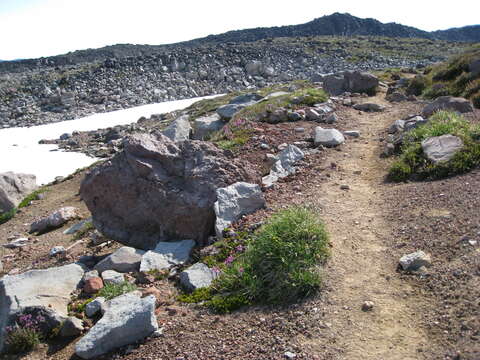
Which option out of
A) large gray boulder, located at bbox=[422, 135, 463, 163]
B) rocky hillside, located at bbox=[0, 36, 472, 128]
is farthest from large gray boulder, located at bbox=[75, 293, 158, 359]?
rocky hillside, located at bbox=[0, 36, 472, 128]

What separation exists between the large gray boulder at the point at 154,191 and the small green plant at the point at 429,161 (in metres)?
3.85

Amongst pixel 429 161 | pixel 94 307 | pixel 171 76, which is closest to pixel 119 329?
Result: pixel 94 307

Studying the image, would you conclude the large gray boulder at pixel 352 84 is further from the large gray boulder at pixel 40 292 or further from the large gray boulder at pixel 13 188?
the large gray boulder at pixel 40 292

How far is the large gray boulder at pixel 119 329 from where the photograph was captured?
547 centimetres

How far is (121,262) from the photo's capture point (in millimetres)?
7715

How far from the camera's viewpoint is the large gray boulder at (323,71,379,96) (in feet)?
70.8

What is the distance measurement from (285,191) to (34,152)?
72.1ft

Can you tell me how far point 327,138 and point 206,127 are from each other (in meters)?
7.10

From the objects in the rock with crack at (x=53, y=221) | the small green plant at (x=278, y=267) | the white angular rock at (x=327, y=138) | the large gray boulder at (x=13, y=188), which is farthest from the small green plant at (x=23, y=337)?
the large gray boulder at (x=13, y=188)

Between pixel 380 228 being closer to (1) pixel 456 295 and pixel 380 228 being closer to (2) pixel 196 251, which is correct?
(1) pixel 456 295

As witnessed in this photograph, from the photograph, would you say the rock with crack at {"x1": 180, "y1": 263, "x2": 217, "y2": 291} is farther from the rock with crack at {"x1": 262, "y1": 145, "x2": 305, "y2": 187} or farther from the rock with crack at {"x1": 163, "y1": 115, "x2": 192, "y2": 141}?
the rock with crack at {"x1": 163, "y1": 115, "x2": 192, "y2": 141}

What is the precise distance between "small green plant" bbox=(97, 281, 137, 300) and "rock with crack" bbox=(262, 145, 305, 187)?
13.3ft

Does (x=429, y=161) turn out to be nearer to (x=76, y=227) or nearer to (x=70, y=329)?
(x=70, y=329)

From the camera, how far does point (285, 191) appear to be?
9469 millimetres
